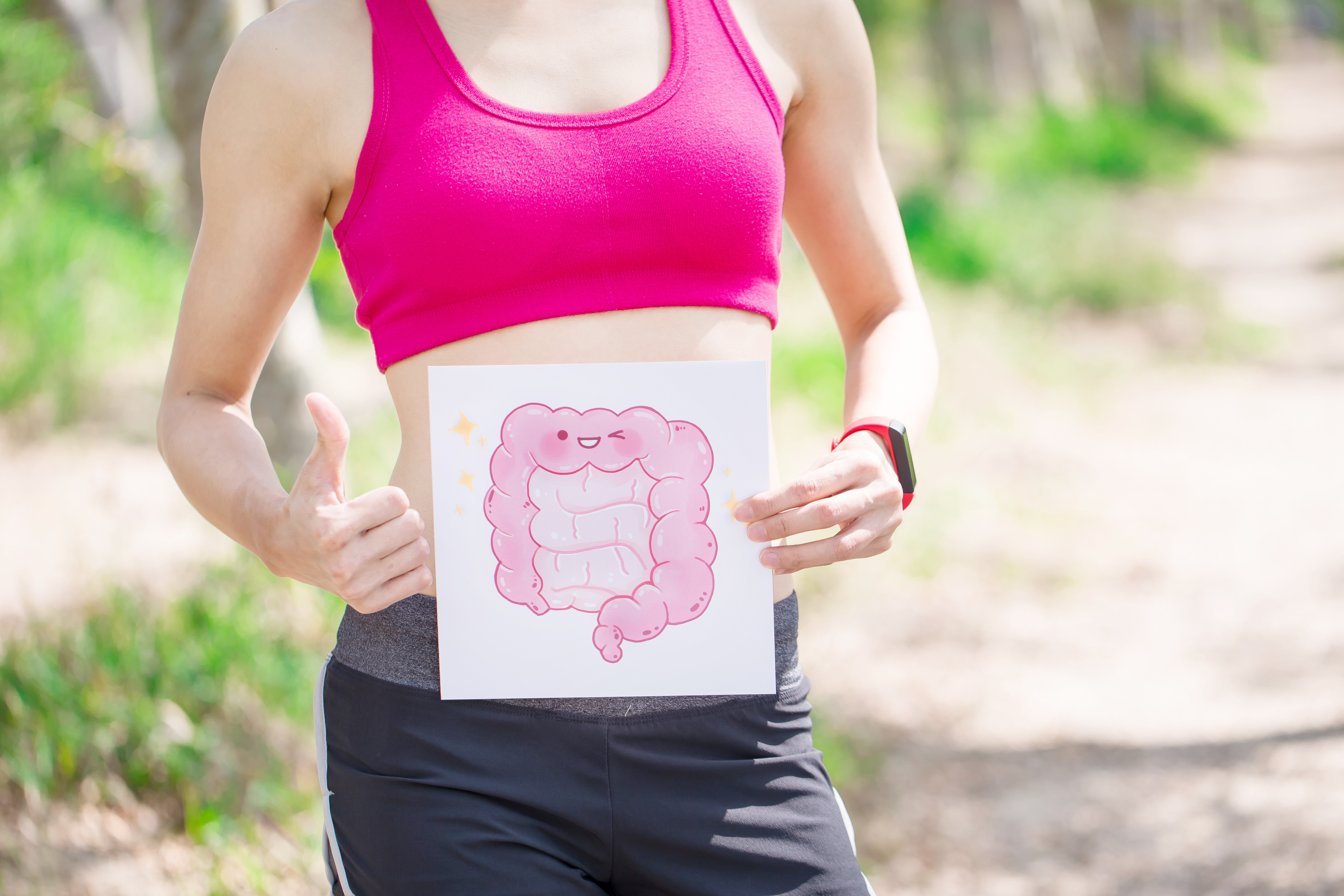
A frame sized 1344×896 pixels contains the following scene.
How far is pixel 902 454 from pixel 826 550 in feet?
0.62

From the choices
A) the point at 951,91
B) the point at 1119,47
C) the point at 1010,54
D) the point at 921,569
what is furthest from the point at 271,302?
the point at 1010,54

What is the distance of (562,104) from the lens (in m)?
1.27

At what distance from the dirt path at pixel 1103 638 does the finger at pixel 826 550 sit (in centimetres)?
223

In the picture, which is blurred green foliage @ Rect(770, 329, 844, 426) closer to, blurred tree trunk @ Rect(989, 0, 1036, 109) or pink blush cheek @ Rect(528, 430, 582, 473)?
pink blush cheek @ Rect(528, 430, 582, 473)

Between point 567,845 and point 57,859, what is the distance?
204 cm

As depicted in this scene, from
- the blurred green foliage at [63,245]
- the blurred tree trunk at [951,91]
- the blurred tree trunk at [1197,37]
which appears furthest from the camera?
the blurred tree trunk at [1197,37]

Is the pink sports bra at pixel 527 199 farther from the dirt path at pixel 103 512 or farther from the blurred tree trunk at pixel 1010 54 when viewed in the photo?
the blurred tree trunk at pixel 1010 54

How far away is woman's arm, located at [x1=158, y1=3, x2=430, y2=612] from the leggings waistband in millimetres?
88

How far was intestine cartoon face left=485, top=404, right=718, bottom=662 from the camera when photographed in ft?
4.01

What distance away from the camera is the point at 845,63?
1.41 metres

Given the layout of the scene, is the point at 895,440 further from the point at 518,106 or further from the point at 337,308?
the point at 337,308

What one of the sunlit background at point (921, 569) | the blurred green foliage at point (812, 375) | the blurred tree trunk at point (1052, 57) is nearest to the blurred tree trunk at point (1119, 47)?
the blurred tree trunk at point (1052, 57)

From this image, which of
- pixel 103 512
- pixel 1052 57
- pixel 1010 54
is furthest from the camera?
pixel 1010 54

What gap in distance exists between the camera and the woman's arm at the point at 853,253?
49.1 inches
